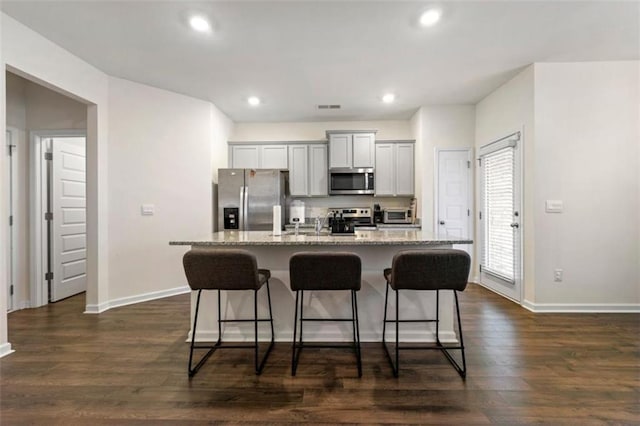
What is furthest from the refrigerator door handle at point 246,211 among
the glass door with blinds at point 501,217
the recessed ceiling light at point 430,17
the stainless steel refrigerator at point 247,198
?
the glass door with blinds at point 501,217

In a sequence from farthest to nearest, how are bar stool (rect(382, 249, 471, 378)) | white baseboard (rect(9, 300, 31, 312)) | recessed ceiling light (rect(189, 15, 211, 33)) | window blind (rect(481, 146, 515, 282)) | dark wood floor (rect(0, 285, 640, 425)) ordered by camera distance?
window blind (rect(481, 146, 515, 282)) < white baseboard (rect(9, 300, 31, 312)) < recessed ceiling light (rect(189, 15, 211, 33)) < bar stool (rect(382, 249, 471, 378)) < dark wood floor (rect(0, 285, 640, 425))

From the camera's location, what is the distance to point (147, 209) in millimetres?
Answer: 3820

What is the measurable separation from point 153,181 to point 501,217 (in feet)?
14.9

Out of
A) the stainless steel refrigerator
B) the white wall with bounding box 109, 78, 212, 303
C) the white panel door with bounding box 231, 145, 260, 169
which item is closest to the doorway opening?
the white wall with bounding box 109, 78, 212, 303

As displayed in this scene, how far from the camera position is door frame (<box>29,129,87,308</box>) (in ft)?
11.7

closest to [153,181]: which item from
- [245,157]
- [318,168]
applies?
[245,157]

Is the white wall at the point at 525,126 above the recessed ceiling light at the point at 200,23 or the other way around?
the other way around

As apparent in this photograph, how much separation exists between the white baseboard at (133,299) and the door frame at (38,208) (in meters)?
0.81

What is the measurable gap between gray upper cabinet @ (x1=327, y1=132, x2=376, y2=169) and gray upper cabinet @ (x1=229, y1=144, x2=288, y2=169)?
0.85 m

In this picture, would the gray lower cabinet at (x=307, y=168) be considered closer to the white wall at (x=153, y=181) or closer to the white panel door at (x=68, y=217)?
the white wall at (x=153, y=181)

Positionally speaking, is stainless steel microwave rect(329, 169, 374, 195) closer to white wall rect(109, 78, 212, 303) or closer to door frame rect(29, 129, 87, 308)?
white wall rect(109, 78, 212, 303)

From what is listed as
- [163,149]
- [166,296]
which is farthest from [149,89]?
[166,296]

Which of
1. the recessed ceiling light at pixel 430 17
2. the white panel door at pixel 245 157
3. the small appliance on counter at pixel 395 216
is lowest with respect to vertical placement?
the small appliance on counter at pixel 395 216

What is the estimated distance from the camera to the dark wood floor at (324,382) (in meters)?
1.69
